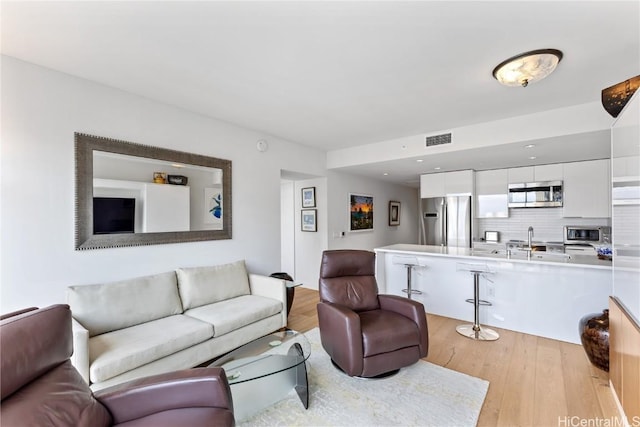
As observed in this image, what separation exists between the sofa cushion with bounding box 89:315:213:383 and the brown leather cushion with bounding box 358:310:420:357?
133 cm

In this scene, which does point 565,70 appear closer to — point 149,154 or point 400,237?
point 149,154

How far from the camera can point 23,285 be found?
6.88 feet

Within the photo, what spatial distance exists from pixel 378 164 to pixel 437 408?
349 cm

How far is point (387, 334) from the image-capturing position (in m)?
2.21

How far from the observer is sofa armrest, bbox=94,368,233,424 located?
1320mm

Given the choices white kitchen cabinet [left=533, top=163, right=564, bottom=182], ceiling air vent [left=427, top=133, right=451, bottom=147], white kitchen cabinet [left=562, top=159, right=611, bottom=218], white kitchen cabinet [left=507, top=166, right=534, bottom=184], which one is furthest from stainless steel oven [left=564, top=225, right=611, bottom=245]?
ceiling air vent [left=427, top=133, right=451, bottom=147]

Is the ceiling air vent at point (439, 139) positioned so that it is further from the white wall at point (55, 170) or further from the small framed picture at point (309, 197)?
the white wall at point (55, 170)

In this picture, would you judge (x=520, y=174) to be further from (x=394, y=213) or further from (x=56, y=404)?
(x=56, y=404)

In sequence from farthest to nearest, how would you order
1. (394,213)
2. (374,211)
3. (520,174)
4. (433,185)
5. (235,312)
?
(394,213) < (374,211) < (433,185) < (520,174) < (235,312)

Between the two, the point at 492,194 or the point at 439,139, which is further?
the point at 492,194

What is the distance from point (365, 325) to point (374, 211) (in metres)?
4.09

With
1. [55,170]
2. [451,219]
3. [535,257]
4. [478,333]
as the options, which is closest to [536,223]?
[451,219]

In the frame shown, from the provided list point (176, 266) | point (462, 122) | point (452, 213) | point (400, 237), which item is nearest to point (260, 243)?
point (176, 266)

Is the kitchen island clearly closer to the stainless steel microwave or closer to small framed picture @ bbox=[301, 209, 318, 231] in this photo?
small framed picture @ bbox=[301, 209, 318, 231]
